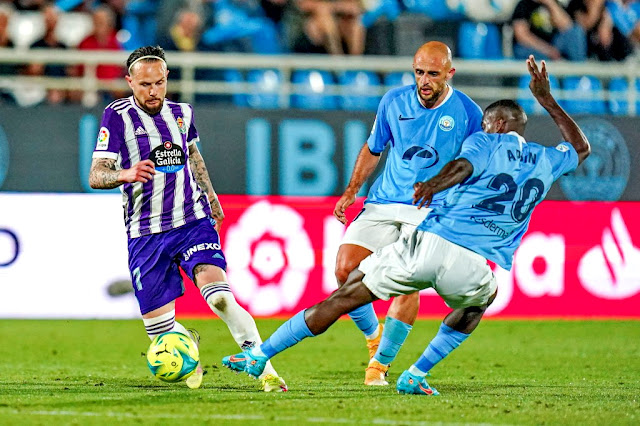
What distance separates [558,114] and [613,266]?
6.10 meters

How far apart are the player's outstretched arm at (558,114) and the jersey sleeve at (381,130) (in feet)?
3.46

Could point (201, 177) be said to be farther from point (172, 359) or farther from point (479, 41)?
point (479, 41)

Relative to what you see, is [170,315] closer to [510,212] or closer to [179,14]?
[510,212]

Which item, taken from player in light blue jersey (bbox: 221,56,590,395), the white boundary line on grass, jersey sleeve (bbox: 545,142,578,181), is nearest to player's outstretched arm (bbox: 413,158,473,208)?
player in light blue jersey (bbox: 221,56,590,395)

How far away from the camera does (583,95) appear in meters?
13.6

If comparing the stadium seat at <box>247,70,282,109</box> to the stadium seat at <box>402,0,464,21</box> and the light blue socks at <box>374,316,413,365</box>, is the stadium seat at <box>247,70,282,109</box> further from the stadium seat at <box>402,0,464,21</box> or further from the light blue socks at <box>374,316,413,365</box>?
the light blue socks at <box>374,316,413,365</box>

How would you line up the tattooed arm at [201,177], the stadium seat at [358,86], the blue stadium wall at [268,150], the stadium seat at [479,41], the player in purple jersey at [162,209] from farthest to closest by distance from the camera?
the stadium seat at [479,41] → the stadium seat at [358,86] → the blue stadium wall at [268,150] → the tattooed arm at [201,177] → the player in purple jersey at [162,209]

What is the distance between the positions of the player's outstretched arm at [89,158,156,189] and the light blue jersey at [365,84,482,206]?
5.80ft

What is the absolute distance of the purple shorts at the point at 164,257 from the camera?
286 inches

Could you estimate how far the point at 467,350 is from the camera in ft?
33.6

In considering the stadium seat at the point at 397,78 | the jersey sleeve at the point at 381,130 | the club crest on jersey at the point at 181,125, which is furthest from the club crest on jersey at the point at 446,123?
the stadium seat at the point at 397,78

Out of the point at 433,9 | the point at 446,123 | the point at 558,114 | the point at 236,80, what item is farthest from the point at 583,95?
the point at 558,114

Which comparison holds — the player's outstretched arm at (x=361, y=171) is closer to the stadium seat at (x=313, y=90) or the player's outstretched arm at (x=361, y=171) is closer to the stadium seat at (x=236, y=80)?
the stadium seat at (x=313, y=90)

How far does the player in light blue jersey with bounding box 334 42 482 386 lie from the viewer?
746 cm
